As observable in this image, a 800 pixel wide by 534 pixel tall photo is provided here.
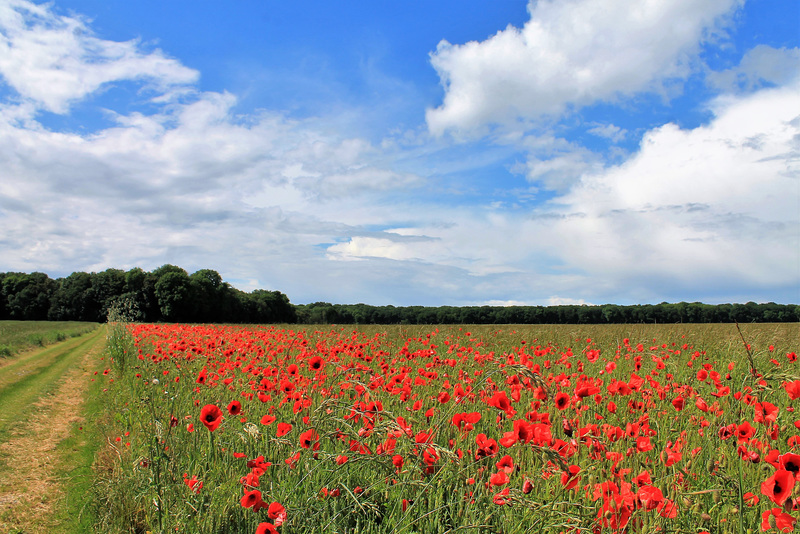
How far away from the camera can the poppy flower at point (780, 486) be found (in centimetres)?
150

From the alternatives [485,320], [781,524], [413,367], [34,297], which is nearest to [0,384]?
[413,367]

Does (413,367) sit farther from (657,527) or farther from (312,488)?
(657,527)

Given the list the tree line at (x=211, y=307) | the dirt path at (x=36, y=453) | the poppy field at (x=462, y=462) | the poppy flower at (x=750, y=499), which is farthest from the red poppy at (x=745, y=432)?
the tree line at (x=211, y=307)

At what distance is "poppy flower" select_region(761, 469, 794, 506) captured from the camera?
4.91ft

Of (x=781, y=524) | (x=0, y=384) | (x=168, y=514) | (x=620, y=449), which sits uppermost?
(x=781, y=524)

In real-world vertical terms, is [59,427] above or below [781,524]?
below

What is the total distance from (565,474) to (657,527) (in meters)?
0.38

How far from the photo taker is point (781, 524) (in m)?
1.55

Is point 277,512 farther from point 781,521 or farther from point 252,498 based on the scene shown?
point 781,521

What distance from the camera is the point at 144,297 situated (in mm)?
A: 63250

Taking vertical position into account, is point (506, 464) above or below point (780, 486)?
below

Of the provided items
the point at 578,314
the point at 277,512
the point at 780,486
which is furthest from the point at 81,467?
the point at 578,314

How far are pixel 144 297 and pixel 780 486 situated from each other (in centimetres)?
7170

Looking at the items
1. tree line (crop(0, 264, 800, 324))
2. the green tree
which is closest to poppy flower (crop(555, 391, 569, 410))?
tree line (crop(0, 264, 800, 324))
